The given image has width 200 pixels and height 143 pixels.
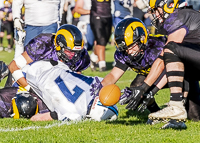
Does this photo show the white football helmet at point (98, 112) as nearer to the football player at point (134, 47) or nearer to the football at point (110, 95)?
the football player at point (134, 47)

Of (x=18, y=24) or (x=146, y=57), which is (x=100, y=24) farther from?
(x=146, y=57)

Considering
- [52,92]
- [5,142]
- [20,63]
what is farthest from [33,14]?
[5,142]

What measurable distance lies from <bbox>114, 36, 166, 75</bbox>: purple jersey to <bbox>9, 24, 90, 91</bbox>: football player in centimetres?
68

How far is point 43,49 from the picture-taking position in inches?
230

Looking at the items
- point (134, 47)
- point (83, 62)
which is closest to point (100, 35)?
point (83, 62)

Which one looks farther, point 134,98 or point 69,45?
point 69,45

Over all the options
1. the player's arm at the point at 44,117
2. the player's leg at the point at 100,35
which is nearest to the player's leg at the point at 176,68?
the player's arm at the point at 44,117

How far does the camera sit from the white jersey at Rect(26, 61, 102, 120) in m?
4.95

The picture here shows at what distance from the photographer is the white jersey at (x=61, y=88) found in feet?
16.3

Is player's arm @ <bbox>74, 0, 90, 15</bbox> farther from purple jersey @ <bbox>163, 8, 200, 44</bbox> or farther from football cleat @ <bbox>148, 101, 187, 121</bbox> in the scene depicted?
football cleat @ <bbox>148, 101, 187, 121</bbox>

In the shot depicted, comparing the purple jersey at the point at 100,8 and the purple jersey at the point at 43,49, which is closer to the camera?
the purple jersey at the point at 43,49

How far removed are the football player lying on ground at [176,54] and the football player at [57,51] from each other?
1.20 meters

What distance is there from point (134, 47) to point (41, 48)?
145 cm


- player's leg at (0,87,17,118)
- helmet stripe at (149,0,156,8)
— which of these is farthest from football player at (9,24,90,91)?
helmet stripe at (149,0,156,8)
